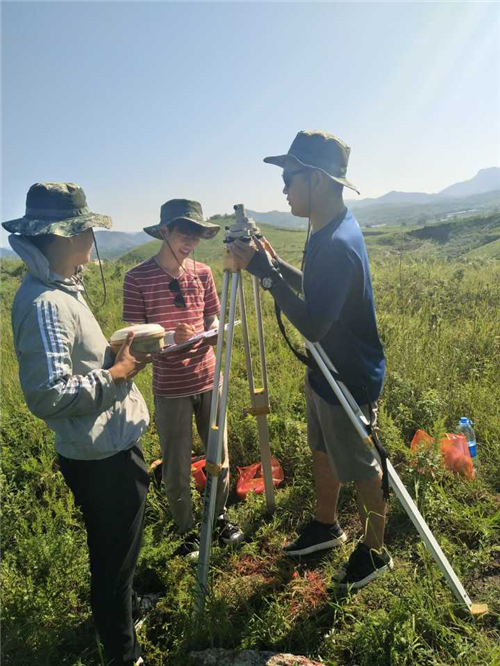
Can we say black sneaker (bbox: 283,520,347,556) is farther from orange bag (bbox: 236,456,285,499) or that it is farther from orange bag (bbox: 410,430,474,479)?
orange bag (bbox: 410,430,474,479)

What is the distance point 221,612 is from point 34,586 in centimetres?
123

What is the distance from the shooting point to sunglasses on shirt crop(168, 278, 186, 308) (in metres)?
2.71

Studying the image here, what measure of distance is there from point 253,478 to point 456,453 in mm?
1761

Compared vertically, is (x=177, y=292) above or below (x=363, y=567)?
above

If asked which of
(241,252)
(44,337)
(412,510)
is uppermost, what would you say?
(241,252)

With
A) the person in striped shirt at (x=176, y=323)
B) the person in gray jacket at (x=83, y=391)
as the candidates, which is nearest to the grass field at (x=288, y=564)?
the person in striped shirt at (x=176, y=323)

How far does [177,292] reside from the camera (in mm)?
2732

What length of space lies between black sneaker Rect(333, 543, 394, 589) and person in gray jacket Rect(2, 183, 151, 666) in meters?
1.27

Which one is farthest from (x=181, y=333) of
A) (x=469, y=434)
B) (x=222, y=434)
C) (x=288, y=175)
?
(x=469, y=434)

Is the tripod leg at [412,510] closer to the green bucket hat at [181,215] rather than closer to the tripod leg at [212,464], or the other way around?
the tripod leg at [212,464]

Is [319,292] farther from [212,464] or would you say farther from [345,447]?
[212,464]

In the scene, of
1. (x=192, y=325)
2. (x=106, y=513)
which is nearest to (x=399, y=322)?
(x=192, y=325)

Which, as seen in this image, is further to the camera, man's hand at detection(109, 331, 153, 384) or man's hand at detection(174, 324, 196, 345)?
man's hand at detection(174, 324, 196, 345)

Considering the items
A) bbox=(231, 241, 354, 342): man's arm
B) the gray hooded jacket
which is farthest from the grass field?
bbox=(231, 241, 354, 342): man's arm
